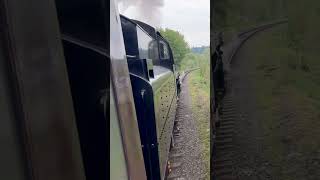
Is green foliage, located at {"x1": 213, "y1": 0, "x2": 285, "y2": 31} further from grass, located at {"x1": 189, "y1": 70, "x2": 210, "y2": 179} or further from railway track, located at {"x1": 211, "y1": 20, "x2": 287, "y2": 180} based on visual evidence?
grass, located at {"x1": 189, "y1": 70, "x2": 210, "y2": 179}

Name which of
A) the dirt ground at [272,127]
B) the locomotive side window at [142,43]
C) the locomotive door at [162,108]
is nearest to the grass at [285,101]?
the dirt ground at [272,127]

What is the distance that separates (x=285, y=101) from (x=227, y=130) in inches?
10.4

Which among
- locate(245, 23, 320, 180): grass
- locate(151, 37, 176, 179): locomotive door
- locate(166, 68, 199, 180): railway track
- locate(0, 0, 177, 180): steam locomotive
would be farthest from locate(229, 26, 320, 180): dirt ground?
locate(166, 68, 199, 180): railway track

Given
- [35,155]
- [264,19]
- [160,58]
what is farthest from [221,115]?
[160,58]

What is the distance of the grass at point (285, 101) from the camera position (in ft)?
4.89

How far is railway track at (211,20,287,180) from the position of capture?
1492mm

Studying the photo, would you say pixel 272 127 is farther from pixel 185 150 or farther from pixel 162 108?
pixel 185 150

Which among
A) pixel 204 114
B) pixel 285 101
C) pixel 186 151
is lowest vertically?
pixel 186 151

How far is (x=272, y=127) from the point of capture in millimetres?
1522

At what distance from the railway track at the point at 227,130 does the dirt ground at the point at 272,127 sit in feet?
0.06

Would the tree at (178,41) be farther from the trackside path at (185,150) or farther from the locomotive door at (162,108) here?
the trackside path at (185,150)

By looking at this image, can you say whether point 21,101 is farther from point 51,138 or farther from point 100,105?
point 100,105

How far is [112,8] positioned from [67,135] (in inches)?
28.9

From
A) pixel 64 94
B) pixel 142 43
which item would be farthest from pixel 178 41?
pixel 64 94
